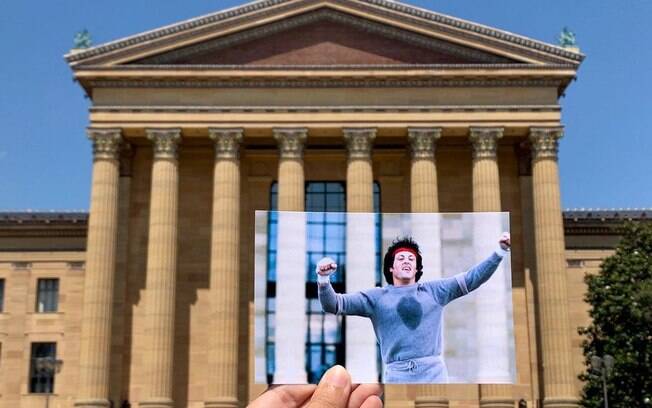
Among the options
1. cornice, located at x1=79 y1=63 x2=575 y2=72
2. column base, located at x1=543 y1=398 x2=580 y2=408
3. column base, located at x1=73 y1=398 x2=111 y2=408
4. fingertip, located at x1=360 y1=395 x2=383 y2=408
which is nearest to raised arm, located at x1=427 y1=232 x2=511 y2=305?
fingertip, located at x1=360 y1=395 x2=383 y2=408

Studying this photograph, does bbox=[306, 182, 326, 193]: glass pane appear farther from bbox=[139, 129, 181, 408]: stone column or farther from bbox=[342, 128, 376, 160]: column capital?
bbox=[139, 129, 181, 408]: stone column

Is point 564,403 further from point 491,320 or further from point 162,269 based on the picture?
point 491,320

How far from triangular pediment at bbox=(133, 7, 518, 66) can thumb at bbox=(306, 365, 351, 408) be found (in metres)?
45.4

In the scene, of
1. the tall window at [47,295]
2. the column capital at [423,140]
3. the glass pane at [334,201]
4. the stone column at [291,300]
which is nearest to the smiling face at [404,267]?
the stone column at [291,300]

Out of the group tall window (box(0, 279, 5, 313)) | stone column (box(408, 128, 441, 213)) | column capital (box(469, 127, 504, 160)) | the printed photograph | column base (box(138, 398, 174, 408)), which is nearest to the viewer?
the printed photograph

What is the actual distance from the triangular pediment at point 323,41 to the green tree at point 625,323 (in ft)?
41.1

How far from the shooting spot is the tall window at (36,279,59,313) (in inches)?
2317

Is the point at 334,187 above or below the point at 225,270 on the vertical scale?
above

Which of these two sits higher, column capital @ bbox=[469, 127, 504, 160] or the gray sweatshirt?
column capital @ bbox=[469, 127, 504, 160]

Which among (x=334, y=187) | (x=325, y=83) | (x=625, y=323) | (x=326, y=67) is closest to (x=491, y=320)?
(x=625, y=323)

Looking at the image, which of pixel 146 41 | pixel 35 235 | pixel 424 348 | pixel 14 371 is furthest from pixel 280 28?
pixel 424 348

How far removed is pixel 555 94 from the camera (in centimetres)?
5091

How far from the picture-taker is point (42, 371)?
5697 cm

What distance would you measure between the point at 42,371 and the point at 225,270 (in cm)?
1559
